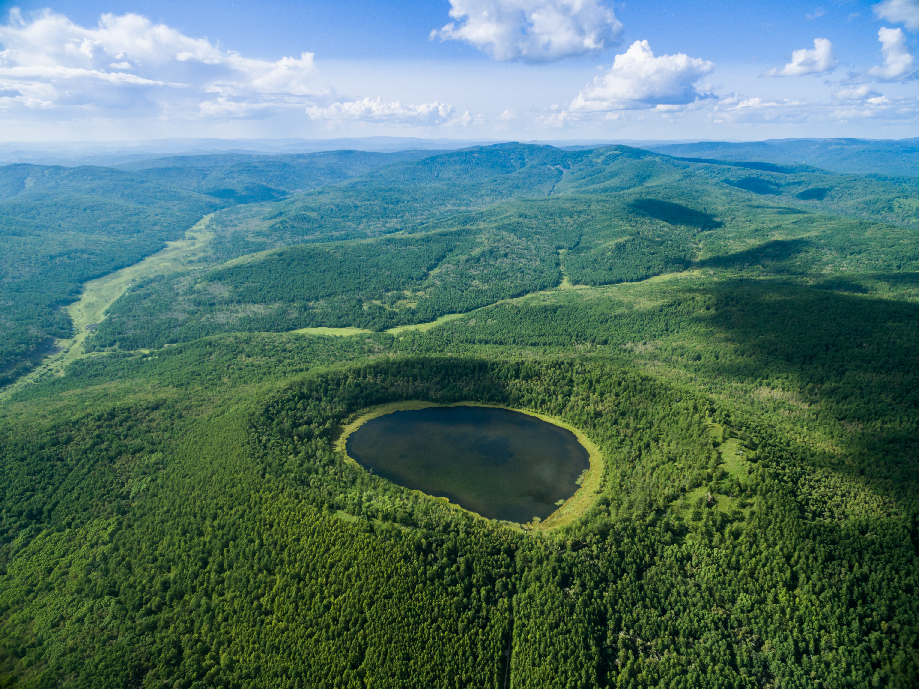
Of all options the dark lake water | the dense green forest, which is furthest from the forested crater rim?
the dense green forest

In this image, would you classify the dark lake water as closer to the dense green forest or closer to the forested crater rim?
the forested crater rim

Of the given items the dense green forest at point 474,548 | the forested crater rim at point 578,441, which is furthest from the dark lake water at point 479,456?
the dense green forest at point 474,548

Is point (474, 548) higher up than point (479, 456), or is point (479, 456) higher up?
point (474, 548)

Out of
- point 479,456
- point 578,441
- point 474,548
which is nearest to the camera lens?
point 474,548

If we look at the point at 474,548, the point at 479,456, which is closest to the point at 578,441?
the point at 479,456

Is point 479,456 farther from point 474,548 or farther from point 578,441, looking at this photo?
point 474,548

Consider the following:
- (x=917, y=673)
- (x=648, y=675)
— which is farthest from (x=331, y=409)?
(x=917, y=673)

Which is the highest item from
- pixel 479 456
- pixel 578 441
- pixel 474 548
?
pixel 474 548
